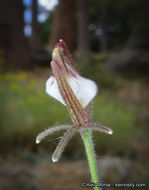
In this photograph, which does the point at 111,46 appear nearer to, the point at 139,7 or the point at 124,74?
the point at 139,7

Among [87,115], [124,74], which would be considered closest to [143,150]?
[87,115]

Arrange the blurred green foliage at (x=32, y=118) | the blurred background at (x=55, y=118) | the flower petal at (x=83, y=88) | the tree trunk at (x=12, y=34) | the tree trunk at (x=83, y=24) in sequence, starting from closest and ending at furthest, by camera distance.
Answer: the flower petal at (x=83, y=88) → the blurred background at (x=55, y=118) → the blurred green foliage at (x=32, y=118) → the tree trunk at (x=12, y=34) → the tree trunk at (x=83, y=24)

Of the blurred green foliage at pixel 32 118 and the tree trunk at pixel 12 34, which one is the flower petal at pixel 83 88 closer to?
the blurred green foliage at pixel 32 118

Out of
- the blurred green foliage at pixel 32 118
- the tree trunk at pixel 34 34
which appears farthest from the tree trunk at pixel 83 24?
the blurred green foliage at pixel 32 118

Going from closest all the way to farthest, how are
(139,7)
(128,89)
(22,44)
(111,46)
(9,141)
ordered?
1. (9,141)
2. (22,44)
3. (128,89)
4. (139,7)
5. (111,46)

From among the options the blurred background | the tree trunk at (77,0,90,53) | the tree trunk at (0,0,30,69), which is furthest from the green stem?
the tree trunk at (77,0,90,53)
